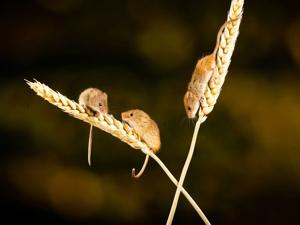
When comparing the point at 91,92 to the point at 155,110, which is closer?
the point at 91,92

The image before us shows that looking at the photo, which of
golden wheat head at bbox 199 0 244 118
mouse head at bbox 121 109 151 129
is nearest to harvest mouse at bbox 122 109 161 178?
mouse head at bbox 121 109 151 129

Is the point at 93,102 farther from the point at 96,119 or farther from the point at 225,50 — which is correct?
the point at 225,50

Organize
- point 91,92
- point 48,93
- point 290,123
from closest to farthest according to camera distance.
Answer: point 48,93 < point 91,92 < point 290,123

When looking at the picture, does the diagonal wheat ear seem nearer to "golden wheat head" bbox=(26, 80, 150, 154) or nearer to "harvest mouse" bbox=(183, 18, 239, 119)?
"golden wheat head" bbox=(26, 80, 150, 154)

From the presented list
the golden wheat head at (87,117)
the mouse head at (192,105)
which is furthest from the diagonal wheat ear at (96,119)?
the mouse head at (192,105)

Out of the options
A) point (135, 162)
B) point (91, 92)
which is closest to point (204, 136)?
point (135, 162)

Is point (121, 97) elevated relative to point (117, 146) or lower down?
elevated

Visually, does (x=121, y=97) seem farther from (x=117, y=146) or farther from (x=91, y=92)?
(x=91, y=92)
